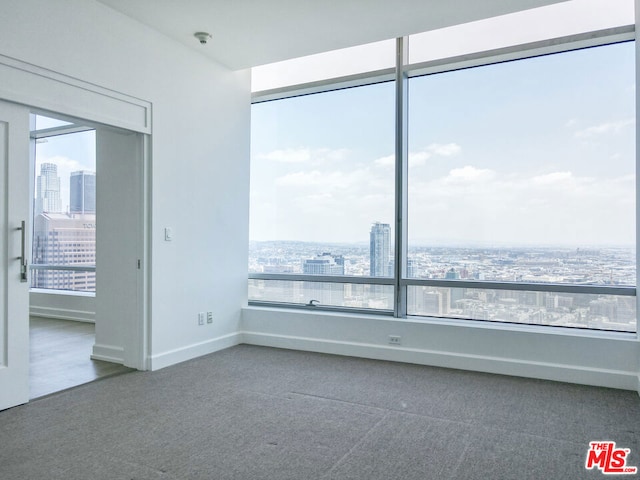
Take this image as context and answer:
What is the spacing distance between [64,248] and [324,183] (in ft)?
13.5

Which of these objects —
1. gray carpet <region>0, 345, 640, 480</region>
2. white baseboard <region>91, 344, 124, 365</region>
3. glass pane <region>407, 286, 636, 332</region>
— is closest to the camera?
gray carpet <region>0, 345, 640, 480</region>

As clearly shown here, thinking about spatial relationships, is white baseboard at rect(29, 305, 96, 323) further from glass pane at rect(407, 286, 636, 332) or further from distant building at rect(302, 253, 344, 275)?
glass pane at rect(407, 286, 636, 332)

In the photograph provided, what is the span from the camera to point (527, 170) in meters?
4.22

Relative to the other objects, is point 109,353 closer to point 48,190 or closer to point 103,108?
point 103,108

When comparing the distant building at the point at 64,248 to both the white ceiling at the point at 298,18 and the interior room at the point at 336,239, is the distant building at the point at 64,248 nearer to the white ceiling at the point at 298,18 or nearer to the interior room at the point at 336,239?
the interior room at the point at 336,239

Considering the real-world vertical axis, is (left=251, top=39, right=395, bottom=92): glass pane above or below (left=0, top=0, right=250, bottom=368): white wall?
above

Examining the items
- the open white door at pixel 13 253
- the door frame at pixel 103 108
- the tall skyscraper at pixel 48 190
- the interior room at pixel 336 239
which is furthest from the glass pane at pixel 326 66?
the tall skyscraper at pixel 48 190

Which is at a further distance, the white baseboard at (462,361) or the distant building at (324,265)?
the distant building at (324,265)

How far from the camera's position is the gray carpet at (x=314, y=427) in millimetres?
2369

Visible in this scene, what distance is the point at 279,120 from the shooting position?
5406mm

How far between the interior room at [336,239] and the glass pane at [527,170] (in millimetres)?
19

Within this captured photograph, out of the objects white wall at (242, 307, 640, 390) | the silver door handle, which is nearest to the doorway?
white wall at (242, 307, 640, 390)

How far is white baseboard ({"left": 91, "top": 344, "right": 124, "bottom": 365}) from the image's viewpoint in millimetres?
4340

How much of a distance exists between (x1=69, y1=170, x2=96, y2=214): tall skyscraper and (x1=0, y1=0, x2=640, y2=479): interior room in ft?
7.07
